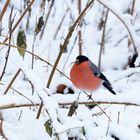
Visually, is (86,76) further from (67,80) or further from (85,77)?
(67,80)

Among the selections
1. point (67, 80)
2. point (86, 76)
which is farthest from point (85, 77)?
point (67, 80)

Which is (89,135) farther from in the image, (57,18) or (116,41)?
(57,18)

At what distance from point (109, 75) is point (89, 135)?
4.96 ft

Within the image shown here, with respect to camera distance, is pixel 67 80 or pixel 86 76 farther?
pixel 67 80

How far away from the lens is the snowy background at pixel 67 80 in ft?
4.97

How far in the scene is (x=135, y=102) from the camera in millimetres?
1843

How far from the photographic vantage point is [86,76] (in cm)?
243

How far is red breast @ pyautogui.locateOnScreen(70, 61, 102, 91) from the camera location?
7.77ft

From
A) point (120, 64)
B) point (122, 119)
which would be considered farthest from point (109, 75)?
point (122, 119)

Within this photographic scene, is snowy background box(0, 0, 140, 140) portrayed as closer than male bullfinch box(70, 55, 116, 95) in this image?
Yes

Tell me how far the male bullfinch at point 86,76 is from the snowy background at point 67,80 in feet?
0.24

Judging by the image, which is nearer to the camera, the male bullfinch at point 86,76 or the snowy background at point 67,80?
the snowy background at point 67,80

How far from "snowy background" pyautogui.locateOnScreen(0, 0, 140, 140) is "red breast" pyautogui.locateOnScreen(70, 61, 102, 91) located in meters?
0.07

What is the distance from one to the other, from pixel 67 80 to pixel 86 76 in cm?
24
